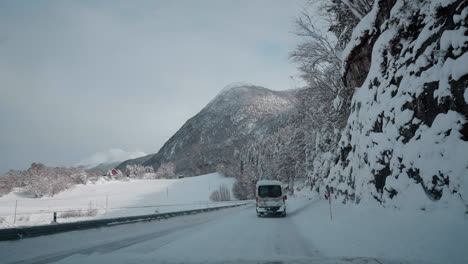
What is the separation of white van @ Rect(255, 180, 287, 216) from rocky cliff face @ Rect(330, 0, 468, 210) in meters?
7.49

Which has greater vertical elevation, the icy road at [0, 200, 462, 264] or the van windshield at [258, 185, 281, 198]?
the van windshield at [258, 185, 281, 198]

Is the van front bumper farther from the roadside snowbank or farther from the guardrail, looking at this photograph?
the roadside snowbank

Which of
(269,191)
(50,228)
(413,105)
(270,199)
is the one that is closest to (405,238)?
(413,105)

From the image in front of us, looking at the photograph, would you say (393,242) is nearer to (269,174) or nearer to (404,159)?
(404,159)

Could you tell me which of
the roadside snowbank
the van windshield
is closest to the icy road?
the roadside snowbank

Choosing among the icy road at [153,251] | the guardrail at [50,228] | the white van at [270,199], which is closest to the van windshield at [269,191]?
the white van at [270,199]

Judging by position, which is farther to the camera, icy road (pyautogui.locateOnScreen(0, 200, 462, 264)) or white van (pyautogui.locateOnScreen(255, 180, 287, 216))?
white van (pyautogui.locateOnScreen(255, 180, 287, 216))

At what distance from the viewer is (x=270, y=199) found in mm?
20562

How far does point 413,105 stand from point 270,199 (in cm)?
1332

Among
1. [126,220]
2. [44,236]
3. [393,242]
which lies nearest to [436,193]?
[393,242]

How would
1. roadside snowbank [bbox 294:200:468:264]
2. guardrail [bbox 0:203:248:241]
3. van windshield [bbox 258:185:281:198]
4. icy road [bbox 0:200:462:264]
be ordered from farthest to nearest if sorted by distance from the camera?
van windshield [bbox 258:185:281:198] < guardrail [bbox 0:203:248:241] < icy road [bbox 0:200:462:264] < roadside snowbank [bbox 294:200:468:264]

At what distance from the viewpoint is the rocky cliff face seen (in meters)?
6.73

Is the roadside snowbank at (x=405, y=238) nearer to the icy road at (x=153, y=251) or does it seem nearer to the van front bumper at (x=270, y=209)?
the icy road at (x=153, y=251)

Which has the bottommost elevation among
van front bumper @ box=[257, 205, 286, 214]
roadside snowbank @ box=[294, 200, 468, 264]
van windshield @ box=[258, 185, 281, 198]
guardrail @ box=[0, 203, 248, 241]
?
roadside snowbank @ box=[294, 200, 468, 264]
